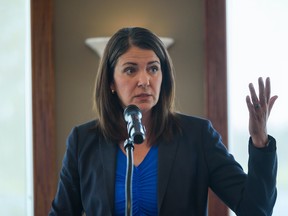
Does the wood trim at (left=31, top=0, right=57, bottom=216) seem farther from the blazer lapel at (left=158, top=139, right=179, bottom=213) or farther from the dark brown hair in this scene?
the blazer lapel at (left=158, top=139, right=179, bottom=213)

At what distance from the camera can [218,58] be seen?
107 inches

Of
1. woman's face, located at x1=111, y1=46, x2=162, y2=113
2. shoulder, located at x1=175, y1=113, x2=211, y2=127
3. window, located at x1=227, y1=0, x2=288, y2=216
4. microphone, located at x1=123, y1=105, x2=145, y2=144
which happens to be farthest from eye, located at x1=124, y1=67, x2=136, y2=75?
window, located at x1=227, y1=0, x2=288, y2=216

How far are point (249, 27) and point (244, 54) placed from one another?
0.15 meters

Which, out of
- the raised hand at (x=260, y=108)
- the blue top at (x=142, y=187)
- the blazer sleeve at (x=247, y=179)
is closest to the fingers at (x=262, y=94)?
the raised hand at (x=260, y=108)

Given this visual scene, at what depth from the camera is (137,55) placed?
A: 170 cm

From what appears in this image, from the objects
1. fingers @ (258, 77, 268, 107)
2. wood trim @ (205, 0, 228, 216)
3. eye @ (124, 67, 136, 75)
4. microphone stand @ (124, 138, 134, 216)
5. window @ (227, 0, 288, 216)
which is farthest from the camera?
wood trim @ (205, 0, 228, 216)

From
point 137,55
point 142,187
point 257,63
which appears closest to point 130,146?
point 142,187

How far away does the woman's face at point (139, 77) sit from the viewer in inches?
64.8

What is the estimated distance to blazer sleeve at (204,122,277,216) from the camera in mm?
1451

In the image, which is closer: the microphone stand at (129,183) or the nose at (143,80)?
→ the microphone stand at (129,183)

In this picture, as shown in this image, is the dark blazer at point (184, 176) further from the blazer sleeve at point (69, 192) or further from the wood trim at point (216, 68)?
the wood trim at point (216, 68)
